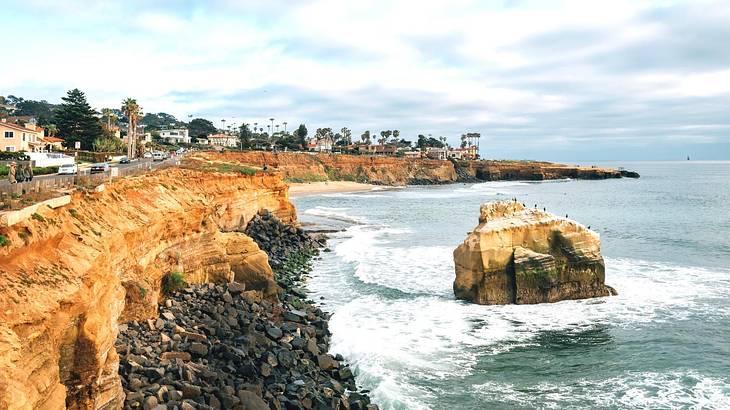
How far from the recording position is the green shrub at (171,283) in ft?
62.0

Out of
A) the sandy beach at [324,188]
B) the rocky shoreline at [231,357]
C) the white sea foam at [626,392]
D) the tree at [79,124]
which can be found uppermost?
the tree at [79,124]

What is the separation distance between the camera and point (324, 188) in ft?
327

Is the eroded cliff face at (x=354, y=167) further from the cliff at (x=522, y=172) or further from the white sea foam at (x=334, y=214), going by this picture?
the white sea foam at (x=334, y=214)

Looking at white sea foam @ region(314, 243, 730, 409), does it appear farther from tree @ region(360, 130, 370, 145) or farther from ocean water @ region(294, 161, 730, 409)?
tree @ region(360, 130, 370, 145)

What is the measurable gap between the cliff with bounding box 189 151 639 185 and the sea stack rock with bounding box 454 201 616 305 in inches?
2657

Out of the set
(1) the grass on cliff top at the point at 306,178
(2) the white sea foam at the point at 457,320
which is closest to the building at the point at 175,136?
(1) the grass on cliff top at the point at 306,178

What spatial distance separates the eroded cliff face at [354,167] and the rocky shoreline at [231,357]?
73.1 meters

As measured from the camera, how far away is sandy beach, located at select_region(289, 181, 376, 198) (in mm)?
90062

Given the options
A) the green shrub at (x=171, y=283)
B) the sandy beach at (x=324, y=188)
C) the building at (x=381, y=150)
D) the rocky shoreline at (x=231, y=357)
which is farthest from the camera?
the building at (x=381, y=150)

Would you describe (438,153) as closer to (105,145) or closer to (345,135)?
(345,135)

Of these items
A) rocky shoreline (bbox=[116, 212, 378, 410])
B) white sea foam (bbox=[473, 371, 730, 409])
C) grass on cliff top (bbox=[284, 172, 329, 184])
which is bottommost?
white sea foam (bbox=[473, 371, 730, 409])

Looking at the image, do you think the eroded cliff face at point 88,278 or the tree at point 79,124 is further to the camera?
the tree at point 79,124

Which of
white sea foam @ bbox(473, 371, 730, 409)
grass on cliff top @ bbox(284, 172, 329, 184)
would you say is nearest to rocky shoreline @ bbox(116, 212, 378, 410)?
white sea foam @ bbox(473, 371, 730, 409)

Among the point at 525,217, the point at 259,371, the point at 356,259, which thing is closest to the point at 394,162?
the point at 356,259
